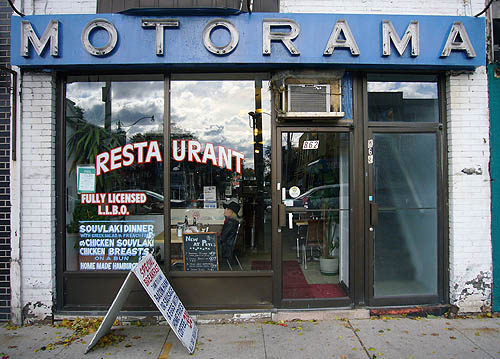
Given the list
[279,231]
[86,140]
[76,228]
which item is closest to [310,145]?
[279,231]

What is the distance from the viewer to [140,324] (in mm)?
4105

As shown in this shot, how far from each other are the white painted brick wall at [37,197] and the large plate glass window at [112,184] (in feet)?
0.79

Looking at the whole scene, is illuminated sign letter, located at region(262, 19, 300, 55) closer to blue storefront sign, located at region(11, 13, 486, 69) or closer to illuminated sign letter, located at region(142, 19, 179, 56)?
blue storefront sign, located at region(11, 13, 486, 69)

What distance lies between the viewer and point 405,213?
14.5ft

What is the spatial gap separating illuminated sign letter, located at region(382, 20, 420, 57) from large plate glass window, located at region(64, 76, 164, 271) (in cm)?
297

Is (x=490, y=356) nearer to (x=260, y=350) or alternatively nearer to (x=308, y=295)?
(x=308, y=295)

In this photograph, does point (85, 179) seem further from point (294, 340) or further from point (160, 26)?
point (294, 340)

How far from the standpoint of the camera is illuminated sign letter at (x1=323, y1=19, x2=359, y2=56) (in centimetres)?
395

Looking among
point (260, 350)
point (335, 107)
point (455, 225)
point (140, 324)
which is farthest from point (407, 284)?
point (140, 324)

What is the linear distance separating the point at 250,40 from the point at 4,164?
139 inches

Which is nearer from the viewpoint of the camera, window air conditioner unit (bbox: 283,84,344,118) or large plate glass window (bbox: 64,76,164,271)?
window air conditioner unit (bbox: 283,84,344,118)

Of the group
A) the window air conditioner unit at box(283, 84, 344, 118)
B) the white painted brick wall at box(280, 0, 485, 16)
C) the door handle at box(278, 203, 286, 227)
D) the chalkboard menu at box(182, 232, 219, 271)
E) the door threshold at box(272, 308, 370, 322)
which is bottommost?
the door threshold at box(272, 308, 370, 322)

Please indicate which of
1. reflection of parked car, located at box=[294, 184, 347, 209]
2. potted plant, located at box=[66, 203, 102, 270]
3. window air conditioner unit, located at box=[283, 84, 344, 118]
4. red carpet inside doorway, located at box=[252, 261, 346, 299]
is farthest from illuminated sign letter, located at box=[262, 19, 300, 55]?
potted plant, located at box=[66, 203, 102, 270]

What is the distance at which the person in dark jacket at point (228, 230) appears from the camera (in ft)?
14.7
